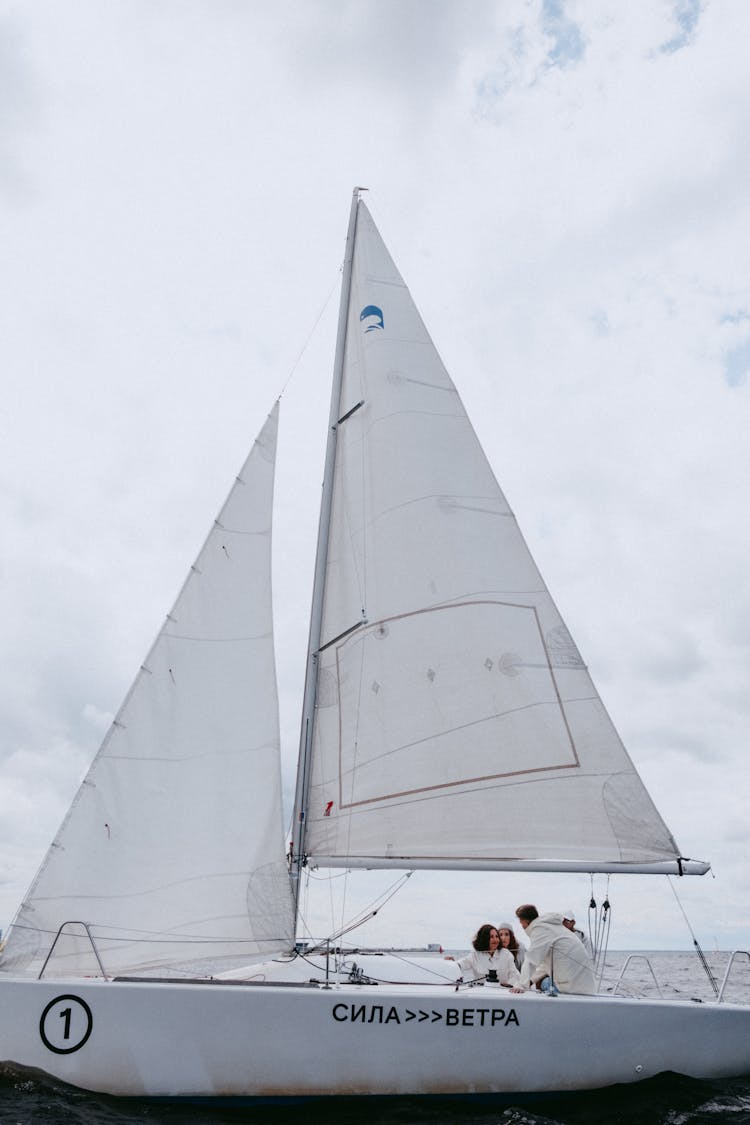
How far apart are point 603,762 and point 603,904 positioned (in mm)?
1510

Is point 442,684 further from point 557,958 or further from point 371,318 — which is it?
point 371,318

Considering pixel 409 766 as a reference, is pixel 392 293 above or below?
above

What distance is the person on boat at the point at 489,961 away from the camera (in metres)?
9.28

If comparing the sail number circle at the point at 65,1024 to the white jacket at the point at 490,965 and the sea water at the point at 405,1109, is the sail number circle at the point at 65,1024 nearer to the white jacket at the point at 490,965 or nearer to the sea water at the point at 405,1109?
the sea water at the point at 405,1109

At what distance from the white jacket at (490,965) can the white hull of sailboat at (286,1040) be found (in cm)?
131

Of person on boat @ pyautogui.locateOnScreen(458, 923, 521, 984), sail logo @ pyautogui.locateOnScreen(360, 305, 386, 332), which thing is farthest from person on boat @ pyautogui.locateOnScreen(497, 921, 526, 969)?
sail logo @ pyautogui.locateOnScreen(360, 305, 386, 332)

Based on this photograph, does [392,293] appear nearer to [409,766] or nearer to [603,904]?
[409,766]

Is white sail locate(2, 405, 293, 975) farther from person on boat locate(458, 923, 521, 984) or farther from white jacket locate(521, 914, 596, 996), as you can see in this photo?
white jacket locate(521, 914, 596, 996)

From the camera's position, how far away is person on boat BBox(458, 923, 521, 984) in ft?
30.5

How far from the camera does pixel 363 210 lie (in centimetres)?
1337

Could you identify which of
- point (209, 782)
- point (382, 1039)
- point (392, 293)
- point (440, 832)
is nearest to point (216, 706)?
point (209, 782)

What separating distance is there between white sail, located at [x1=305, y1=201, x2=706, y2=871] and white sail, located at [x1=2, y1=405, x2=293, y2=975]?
101cm

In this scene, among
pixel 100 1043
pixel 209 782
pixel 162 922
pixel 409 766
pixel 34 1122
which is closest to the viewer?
pixel 34 1122

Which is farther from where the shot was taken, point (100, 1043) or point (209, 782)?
point (209, 782)
